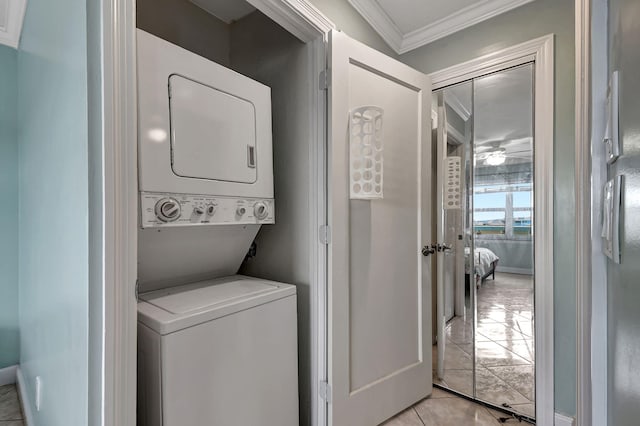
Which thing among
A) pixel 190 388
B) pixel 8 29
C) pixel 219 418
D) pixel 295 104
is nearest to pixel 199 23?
pixel 295 104

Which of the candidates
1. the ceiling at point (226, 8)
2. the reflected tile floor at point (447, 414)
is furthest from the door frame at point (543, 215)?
the ceiling at point (226, 8)

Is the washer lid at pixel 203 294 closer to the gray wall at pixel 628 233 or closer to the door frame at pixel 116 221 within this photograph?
the door frame at pixel 116 221

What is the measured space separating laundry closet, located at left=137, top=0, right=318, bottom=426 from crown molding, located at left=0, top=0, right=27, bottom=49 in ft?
3.04

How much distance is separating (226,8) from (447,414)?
2.90 meters

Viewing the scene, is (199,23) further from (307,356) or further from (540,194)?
(540,194)

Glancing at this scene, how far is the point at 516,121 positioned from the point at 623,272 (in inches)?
62.3

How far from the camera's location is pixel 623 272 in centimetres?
55

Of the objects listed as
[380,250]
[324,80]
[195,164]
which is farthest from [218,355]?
[324,80]

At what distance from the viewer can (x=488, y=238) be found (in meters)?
1.94

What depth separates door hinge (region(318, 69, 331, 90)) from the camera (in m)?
1.53

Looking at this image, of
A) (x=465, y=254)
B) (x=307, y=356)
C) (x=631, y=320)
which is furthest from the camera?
(x=465, y=254)

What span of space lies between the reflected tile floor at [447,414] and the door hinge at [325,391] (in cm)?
52

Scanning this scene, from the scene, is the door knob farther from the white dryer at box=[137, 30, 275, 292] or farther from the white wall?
the white wall

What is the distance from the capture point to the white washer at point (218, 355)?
3.35 feet
